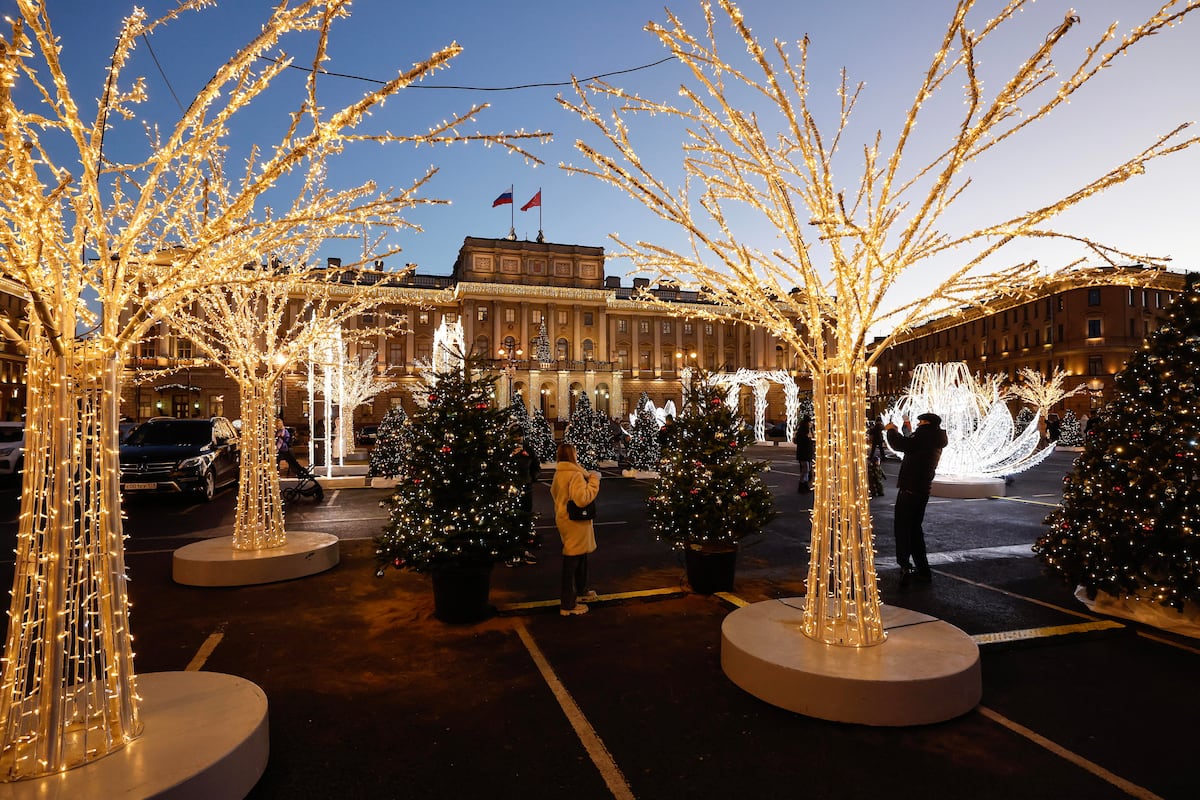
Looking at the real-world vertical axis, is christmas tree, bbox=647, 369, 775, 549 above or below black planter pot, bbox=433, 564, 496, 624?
above

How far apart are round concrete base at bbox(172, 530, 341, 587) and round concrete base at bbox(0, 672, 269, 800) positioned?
130 inches

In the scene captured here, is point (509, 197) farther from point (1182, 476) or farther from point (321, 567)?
point (1182, 476)

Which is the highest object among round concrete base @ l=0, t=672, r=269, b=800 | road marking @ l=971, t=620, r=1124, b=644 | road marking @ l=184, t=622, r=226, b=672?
round concrete base @ l=0, t=672, r=269, b=800

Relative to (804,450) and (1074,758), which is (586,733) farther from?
(804,450)

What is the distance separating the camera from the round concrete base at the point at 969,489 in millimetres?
13641

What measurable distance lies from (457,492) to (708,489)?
2.53m

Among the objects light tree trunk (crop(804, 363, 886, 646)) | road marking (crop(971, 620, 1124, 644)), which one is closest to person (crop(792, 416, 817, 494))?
road marking (crop(971, 620, 1124, 644))

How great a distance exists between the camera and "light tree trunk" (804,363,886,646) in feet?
14.0

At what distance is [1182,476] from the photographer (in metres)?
5.19

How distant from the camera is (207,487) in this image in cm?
1368

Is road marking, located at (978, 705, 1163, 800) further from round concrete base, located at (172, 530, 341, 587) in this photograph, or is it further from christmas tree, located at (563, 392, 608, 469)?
christmas tree, located at (563, 392, 608, 469)

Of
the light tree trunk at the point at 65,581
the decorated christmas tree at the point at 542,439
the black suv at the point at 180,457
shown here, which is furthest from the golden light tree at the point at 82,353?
the decorated christmas tree at the point at 542,439

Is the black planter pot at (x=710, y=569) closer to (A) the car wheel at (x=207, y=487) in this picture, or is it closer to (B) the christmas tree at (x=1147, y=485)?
(B) the christmas tree at (x=1147, y=485)

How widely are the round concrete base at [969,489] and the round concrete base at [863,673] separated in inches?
415
